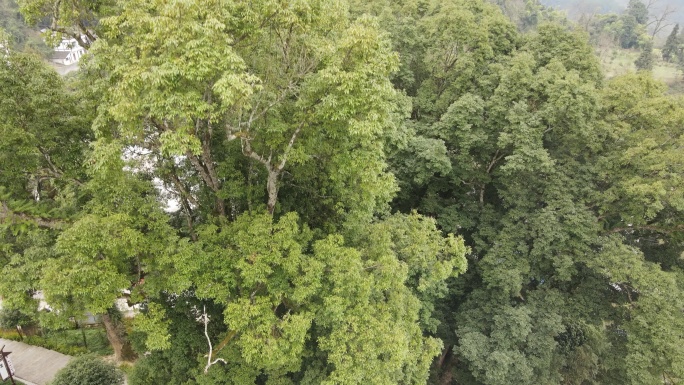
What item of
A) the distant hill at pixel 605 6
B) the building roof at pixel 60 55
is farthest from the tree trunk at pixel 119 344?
the distant hill at pixel 605 6

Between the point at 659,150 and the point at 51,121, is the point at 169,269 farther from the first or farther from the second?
the point at 659,150

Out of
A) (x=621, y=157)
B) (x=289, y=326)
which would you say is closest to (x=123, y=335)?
(x=289, y=326)

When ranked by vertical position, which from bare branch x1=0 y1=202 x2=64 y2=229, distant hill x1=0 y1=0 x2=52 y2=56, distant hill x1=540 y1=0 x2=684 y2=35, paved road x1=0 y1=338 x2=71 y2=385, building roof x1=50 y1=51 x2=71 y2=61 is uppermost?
distant hill x1=540 y1=0 x2=684 y2=35

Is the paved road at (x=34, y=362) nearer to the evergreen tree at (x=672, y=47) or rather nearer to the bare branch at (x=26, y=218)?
the bare branch at (x=26, y=218)

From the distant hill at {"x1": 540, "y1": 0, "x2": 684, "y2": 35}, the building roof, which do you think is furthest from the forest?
the distant hill at {"x1": 540, "y1": 0, "x2": 684, "y2": 35}

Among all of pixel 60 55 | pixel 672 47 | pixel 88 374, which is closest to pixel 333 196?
pixel 88 374

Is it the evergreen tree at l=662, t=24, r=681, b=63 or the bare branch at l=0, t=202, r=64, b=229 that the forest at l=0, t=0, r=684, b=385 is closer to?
the bare branch at l=0, t=202, r=64, b=229

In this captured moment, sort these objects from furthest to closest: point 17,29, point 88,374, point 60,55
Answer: point 60,55 < point 17,29 < point 88,374

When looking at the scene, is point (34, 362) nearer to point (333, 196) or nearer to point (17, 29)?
point (333, 196)
